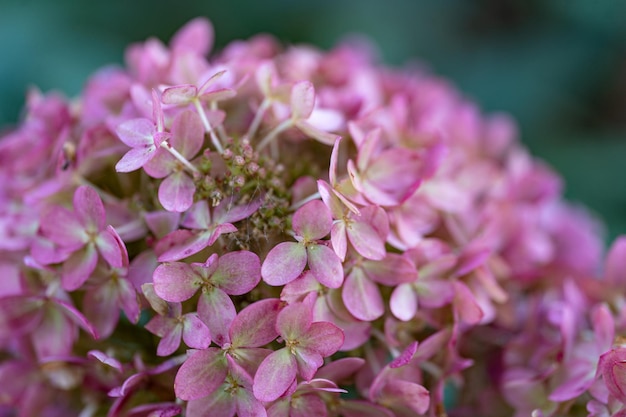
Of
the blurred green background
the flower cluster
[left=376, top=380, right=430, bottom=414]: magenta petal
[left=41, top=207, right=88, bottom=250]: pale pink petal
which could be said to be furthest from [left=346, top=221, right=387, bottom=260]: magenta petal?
the blurred green background

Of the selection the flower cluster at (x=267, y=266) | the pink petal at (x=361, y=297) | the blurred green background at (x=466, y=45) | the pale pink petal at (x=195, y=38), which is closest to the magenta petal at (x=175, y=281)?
the flower cluster at (x=267, y=266)

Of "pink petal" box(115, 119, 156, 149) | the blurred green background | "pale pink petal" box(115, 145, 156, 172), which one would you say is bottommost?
the blurred green background

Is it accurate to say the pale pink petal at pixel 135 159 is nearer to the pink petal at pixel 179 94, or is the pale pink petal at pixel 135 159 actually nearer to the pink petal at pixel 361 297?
the pink petal at pixel 179 94

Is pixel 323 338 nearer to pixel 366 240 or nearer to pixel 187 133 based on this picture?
pixel 366 240

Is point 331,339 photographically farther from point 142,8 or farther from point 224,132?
point 142,8

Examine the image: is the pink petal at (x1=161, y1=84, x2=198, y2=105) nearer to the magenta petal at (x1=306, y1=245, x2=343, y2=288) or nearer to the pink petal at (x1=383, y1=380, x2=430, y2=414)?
the magenta petal at (x1=306, y1=245, x2=343, y2=288)
